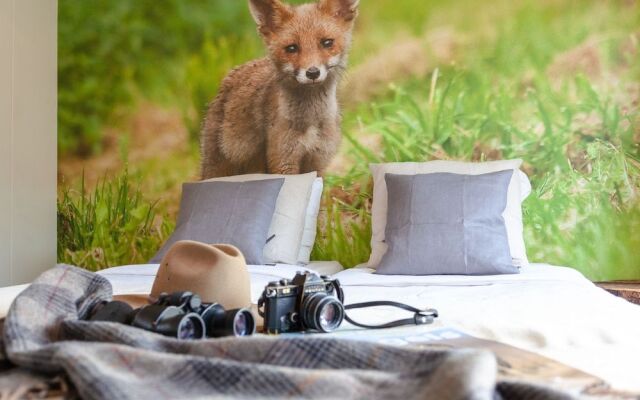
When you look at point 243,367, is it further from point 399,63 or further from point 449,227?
point 399,63

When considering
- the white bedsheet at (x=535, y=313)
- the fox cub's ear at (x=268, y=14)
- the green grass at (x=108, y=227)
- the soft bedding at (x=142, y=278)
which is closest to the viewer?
the white bedsheet at (x=535, y=313)

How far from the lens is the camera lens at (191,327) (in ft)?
3.71

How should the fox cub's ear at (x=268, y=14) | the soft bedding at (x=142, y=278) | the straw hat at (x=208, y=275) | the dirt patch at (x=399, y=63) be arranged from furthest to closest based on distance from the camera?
the fox cub's ear at (x=268, y=14), the dirt patch at (x=399, y=63), the soft bedding at (x=142, y=278), the straw hat at (x=208, y=275)

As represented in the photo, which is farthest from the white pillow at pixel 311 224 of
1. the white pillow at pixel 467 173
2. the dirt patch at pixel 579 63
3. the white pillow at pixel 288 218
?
the dirt patch at pixel 579 63

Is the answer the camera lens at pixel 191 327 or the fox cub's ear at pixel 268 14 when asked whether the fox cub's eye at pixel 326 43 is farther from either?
the camera lens at pixel 191 327

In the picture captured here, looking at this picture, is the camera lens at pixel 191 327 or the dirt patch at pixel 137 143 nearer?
the camera lens at pixel 191 327

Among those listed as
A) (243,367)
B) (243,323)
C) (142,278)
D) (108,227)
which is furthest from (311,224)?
(243,367)

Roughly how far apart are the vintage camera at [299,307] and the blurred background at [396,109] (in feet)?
5.96

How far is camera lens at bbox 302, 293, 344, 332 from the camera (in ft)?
4.29

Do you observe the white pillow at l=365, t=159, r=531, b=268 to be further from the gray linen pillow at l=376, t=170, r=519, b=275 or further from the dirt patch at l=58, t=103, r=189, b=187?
the dirt patch at l=58, t=103, r=189, b=187

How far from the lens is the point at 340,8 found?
326cm

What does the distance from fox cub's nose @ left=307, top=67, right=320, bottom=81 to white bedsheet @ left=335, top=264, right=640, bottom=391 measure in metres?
1.25

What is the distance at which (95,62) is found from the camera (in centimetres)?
373

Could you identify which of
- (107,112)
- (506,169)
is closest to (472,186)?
(506,169)
